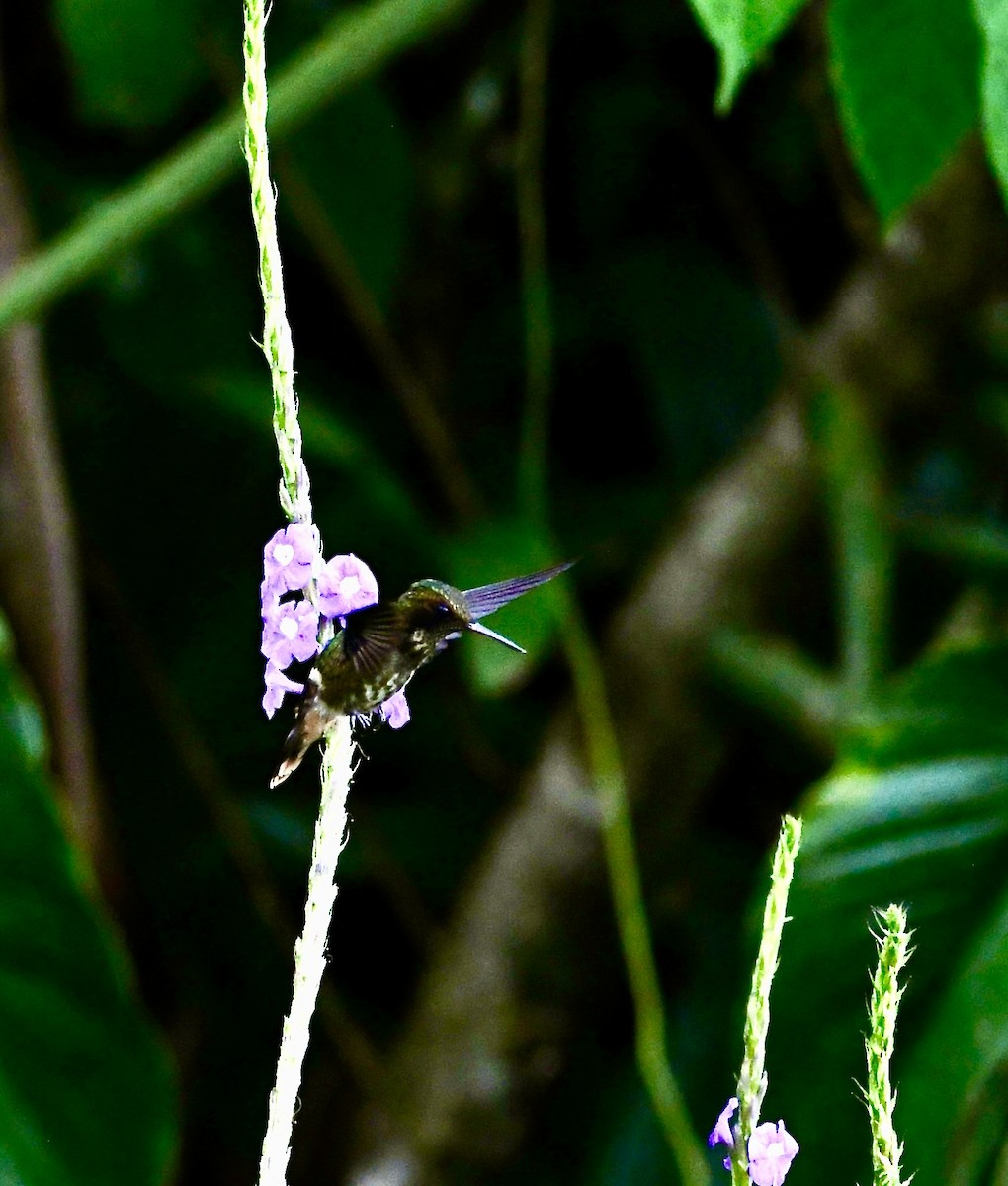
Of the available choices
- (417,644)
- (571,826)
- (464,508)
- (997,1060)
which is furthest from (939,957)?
(464,508)

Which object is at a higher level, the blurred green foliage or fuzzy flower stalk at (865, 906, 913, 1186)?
the blurred green foliage

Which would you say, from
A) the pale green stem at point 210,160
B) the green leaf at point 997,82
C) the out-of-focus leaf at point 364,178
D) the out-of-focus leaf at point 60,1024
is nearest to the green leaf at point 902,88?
the green leaf at point 997,82

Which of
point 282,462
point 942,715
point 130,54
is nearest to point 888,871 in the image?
point 942,715

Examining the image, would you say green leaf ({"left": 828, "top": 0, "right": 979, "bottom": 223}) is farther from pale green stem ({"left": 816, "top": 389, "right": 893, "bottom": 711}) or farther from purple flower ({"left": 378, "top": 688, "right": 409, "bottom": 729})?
pale green stem ({"left": 816, "top": 389, "right": 893, "bottom": 711})

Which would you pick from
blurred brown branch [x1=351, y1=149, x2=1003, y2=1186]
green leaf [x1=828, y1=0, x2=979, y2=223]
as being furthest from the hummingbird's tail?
blurred brown branch [x1=351, y1=149, x2=1003, y2=1186]

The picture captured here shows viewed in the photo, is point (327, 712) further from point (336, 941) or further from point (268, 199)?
point (336, 941)

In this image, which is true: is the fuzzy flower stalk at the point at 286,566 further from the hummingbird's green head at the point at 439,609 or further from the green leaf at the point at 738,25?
the green leaf at the point at 738,25

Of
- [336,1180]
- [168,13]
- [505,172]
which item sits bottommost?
[336,1180]

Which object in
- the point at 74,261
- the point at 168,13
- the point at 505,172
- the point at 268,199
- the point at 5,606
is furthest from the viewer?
the point at 505,172

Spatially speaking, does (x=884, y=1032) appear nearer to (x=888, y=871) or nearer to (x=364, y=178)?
(x=888, y=871)
